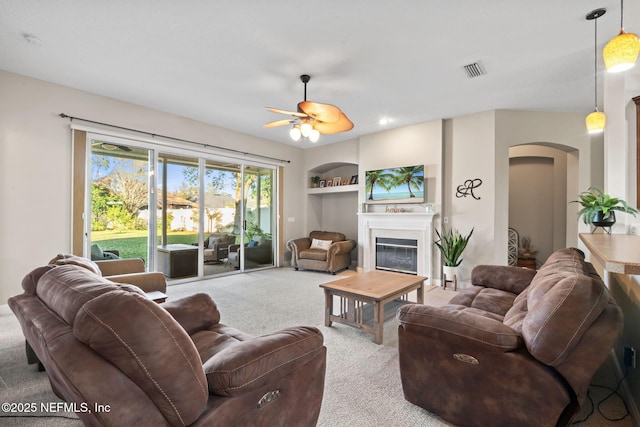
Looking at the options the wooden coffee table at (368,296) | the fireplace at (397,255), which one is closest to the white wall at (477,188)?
the fireplace at (397,255)

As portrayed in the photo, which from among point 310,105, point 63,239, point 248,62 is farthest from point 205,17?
point 63,239

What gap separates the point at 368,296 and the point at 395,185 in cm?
316

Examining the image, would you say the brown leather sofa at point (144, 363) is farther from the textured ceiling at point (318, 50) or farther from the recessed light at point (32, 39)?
the recessed light at point (32, 39)

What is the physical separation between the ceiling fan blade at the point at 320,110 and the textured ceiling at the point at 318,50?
Answer: 588 millimetres

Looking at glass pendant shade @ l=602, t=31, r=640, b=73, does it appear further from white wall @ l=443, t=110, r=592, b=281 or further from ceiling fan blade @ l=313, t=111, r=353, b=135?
white wall @ l=443, t=110, r=592, b=281

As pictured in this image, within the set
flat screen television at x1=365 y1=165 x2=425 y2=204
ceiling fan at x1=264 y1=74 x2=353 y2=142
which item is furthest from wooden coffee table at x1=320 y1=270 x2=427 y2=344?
flat screen television at x1=365 y1=165 x2=425 y2=204

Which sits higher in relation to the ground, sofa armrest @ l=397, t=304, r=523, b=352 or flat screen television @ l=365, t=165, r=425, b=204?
flat screen television @ l=365, t=165, r=425, b=204

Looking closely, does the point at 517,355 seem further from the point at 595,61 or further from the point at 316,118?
the point at 595,61

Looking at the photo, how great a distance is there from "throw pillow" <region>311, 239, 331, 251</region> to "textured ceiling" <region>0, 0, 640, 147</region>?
302 cm

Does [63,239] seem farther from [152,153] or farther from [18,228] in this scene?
[152,153]

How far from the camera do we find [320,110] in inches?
113

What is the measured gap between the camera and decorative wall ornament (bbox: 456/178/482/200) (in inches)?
183

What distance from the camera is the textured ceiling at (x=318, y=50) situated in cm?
232

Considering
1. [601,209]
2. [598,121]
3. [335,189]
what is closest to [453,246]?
[601,209]
